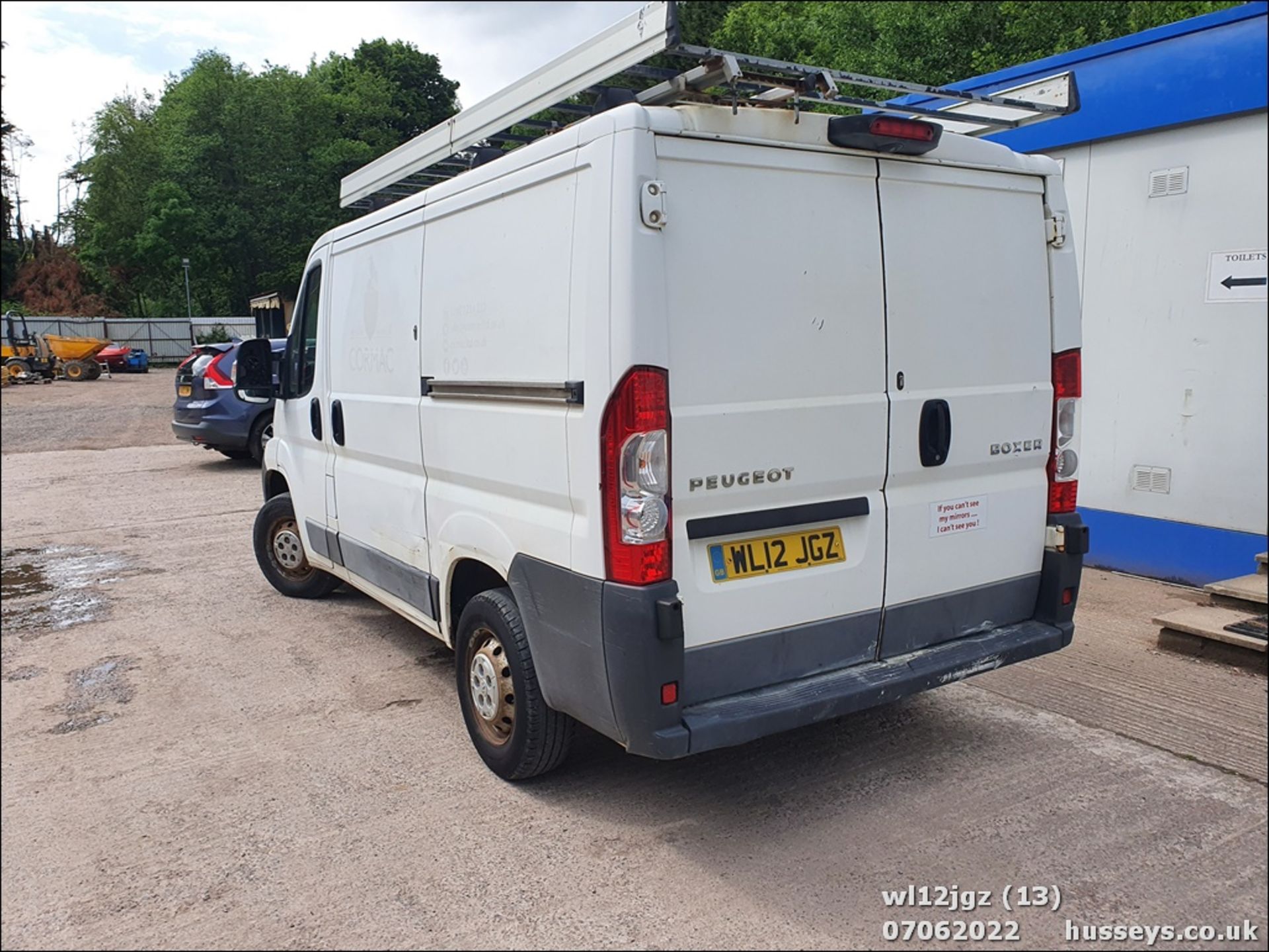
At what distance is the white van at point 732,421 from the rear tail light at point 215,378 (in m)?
9.05

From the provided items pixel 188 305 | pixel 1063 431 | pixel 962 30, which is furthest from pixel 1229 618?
pixel 188 305

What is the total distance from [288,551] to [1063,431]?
4982 mm

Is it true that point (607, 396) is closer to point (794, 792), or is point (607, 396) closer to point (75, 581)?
point (794, 792)

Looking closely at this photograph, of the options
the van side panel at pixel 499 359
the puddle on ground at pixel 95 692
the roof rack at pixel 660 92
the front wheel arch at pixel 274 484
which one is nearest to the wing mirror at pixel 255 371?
the front wheel arch at pixel 274 484

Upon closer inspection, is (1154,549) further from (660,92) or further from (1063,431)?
(660,92)

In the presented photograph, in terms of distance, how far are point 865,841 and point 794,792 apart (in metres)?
0.43

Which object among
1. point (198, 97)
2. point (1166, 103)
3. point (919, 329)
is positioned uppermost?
point (198, 97)

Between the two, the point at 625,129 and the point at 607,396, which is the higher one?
the point at 625,129

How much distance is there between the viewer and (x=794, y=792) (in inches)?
146

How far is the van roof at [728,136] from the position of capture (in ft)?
9.88

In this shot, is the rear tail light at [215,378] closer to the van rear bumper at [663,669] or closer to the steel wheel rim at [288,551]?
the steel wheel rim at [288,551]

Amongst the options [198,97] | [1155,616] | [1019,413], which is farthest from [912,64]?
[198,97]

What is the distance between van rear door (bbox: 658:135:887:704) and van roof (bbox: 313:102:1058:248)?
0.16 feet

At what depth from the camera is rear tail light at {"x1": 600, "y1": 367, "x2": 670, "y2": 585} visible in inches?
118
